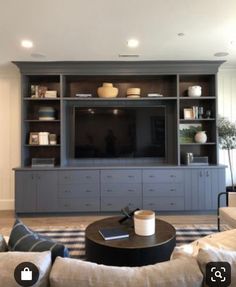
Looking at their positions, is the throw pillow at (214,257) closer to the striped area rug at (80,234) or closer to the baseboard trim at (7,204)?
the striped area rug at (80,234)

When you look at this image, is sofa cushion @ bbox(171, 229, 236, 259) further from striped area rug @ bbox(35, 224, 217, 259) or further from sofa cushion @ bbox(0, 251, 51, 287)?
striped area rug @ bbox(35, 224, 217, 259)

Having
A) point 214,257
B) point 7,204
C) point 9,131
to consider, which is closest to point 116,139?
point 9,131

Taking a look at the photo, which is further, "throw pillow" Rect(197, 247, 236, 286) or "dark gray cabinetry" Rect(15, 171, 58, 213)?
"dark gray cabinetry" Rect(15, 171, 58, 213)

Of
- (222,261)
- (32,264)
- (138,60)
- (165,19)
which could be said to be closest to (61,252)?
(32,264)

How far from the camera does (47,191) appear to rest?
13.8ft

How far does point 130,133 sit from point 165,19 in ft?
7.04

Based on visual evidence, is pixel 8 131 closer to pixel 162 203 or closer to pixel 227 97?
pixel 162 203

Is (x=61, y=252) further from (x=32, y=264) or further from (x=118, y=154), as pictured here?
(x=118, y=154)

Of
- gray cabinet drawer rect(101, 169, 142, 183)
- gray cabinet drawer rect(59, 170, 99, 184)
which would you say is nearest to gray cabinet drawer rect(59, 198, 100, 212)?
gray cabinet drawer rect(59, 170, 99, 184)

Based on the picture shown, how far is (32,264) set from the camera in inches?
41.3

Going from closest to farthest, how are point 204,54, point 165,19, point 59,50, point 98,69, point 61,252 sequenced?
point 61,252 < point 165,19 < point 59,50 < point 204,54 < point 98,69

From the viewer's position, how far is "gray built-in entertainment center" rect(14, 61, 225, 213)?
423 cm

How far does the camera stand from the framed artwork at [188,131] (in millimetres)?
4645

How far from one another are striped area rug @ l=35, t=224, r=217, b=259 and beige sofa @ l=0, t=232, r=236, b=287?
1882 millimetres
